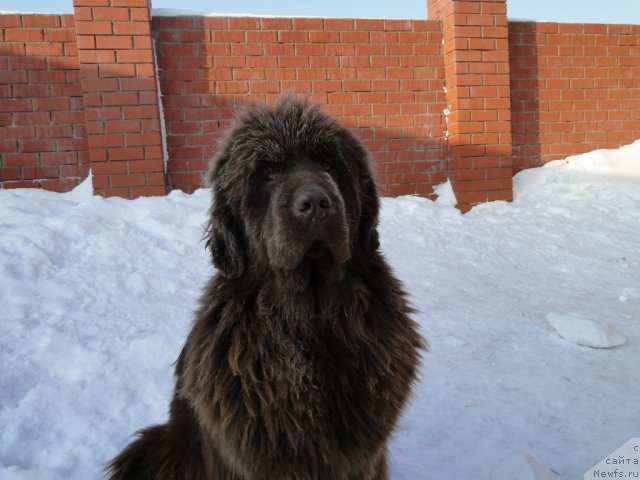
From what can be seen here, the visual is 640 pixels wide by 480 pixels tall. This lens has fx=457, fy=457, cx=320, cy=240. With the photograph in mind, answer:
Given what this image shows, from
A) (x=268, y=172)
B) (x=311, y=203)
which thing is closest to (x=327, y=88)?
(x=268, y=172)

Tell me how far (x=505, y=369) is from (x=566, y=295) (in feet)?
5.03

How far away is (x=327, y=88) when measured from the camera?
18.8ft

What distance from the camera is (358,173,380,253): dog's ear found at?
6.84ft

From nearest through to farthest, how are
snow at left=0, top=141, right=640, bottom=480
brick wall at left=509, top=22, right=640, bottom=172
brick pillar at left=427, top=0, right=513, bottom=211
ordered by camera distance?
snow at left=0, top=141, right=640, bottom=480, brick pillar at left=427, top=0, right=513, bottom=211, brick wall at left=509, top=22, right=640, bottom=172

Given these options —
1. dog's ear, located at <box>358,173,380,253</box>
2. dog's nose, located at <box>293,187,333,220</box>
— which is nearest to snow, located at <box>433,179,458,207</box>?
dog's ear, located at <box>358,173,380,253</box>

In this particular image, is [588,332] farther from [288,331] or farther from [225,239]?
[225,239]

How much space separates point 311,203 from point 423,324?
221 cm

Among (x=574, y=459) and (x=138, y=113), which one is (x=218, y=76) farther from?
(x=574, y=459)

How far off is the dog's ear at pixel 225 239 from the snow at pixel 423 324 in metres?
1.21

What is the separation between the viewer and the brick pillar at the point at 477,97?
229 inches

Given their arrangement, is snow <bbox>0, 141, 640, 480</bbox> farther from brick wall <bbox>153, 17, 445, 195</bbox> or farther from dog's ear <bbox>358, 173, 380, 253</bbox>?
dog's ear <bbox>358, 173, 380, 253</bbox>

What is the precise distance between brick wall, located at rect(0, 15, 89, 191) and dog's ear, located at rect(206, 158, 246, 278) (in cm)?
392

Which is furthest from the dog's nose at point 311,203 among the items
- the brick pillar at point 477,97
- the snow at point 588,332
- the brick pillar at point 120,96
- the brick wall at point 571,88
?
the brick wall at point 571,88

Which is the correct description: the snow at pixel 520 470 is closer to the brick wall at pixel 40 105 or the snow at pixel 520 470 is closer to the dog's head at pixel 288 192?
the dog's head at pixel 288 192
